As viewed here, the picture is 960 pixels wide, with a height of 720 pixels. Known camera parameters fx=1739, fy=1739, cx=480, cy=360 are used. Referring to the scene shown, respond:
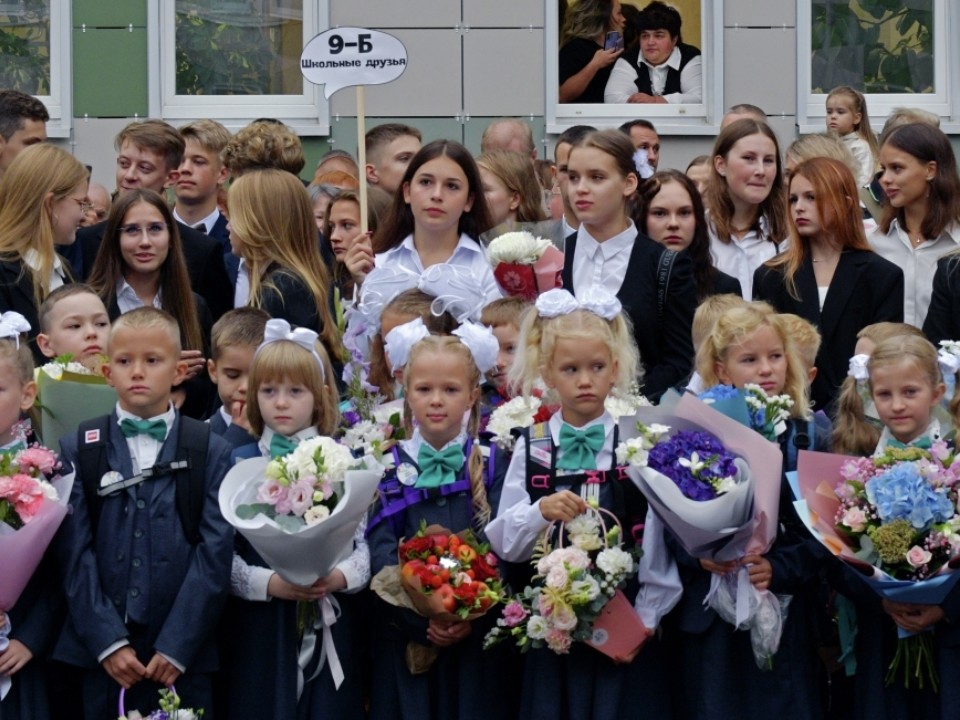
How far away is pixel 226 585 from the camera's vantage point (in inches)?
234

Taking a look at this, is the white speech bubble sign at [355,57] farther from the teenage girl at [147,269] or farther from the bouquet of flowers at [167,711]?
the bouquet of flowers at [167,711]

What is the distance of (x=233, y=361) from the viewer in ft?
22.0

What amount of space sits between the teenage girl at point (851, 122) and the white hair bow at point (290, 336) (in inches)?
189

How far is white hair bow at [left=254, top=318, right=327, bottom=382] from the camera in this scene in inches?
249

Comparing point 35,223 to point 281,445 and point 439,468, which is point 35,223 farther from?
point 439,468

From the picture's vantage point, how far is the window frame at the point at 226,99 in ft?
37.1

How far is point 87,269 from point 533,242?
6.89ft

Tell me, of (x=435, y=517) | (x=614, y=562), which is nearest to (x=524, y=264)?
(x=435, y=517)

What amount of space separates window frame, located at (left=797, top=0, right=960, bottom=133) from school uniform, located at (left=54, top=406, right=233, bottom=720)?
21.5 feet

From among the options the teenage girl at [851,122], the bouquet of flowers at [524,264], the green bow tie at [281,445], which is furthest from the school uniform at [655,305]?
the teenage girl at [851,122]

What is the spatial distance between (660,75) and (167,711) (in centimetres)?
692

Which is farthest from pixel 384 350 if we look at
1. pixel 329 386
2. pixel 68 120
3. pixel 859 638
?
pixel 68 120

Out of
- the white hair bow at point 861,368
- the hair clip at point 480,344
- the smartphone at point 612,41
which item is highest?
the smartphone at point 612,41

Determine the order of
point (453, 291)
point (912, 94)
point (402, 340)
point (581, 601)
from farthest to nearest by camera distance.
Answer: point (912, 94) → point (453, 291) → point (402, 340) → point (581, 601)
